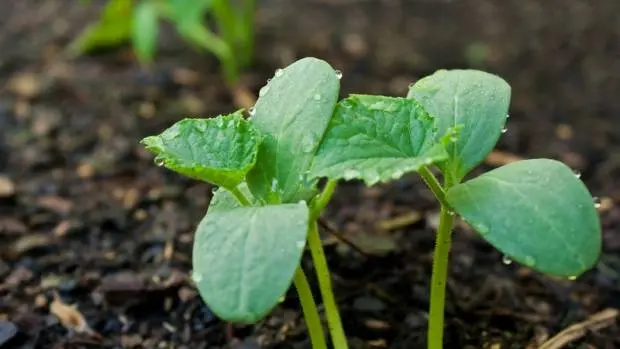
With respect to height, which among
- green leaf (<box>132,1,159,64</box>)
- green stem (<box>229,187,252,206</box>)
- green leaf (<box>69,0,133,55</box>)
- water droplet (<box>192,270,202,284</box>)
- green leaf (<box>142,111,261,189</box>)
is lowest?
green leaf (<box>69,0,133,55</box>)

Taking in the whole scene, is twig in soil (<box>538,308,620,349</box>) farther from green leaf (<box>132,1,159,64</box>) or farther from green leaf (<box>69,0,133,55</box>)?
green leaf (<box>69,0,133,55</box>)

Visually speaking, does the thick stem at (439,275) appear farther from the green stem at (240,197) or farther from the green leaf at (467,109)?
the green stem at (240,197)

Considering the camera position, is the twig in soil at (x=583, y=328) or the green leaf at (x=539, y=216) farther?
the twig in soil at (x=583, y=328)

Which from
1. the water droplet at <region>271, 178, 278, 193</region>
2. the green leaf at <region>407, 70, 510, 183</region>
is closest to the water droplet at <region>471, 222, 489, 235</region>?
the green leaf at <region>407, 70, 510, 183</region>

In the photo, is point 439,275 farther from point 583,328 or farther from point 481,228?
point 583,328

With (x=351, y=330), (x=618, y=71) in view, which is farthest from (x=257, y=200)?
(x=618, y=71)

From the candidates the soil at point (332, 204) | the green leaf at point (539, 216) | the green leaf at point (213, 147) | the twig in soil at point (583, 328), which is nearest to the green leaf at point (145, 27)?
the soil at point (332, 204)

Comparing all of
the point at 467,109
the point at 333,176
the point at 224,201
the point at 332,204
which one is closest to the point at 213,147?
the point at 224,201
